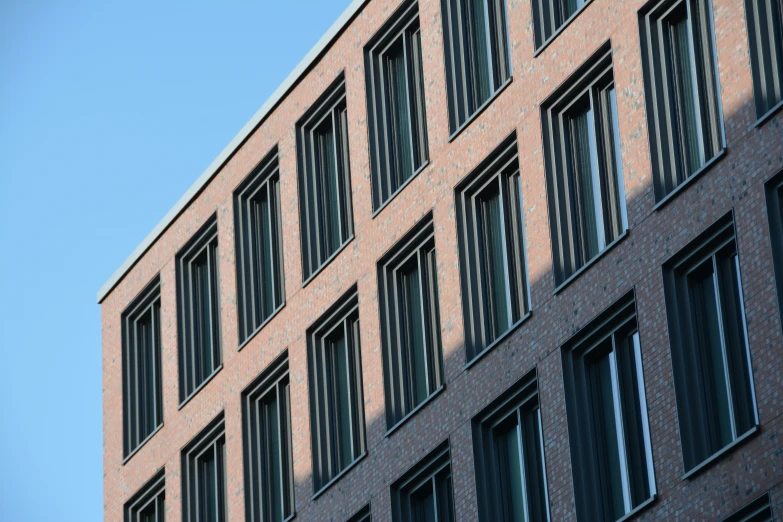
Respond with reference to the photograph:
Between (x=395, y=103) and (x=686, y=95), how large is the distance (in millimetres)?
9536

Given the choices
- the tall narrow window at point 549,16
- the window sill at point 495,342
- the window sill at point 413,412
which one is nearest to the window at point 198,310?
the window sill at point 413,412

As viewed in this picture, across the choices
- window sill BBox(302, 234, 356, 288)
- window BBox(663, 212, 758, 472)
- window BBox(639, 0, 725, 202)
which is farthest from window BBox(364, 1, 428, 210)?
window BBox(663, 212, 758, 472)

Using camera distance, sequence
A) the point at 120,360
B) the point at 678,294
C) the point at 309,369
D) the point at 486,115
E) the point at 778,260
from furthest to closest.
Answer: the point at 120,360, the point at 309,369, the point at 486,115, the point at 678,294, the point at 778,260

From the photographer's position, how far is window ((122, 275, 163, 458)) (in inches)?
1922

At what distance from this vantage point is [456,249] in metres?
37.2

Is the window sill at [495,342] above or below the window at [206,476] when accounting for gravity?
below

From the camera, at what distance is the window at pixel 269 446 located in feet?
139

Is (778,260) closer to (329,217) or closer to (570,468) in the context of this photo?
(570,468)

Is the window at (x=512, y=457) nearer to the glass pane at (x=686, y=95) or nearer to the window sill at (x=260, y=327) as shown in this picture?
the glass pane at (x=686, y=95)

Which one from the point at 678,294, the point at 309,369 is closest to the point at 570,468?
the point at 678,294

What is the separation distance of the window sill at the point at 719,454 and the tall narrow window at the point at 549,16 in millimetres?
9152

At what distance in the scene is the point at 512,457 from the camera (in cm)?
3550

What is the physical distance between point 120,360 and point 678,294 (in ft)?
72.2

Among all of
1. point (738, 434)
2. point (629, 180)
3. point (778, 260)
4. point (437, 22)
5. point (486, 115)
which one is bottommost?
point (738, 434)
